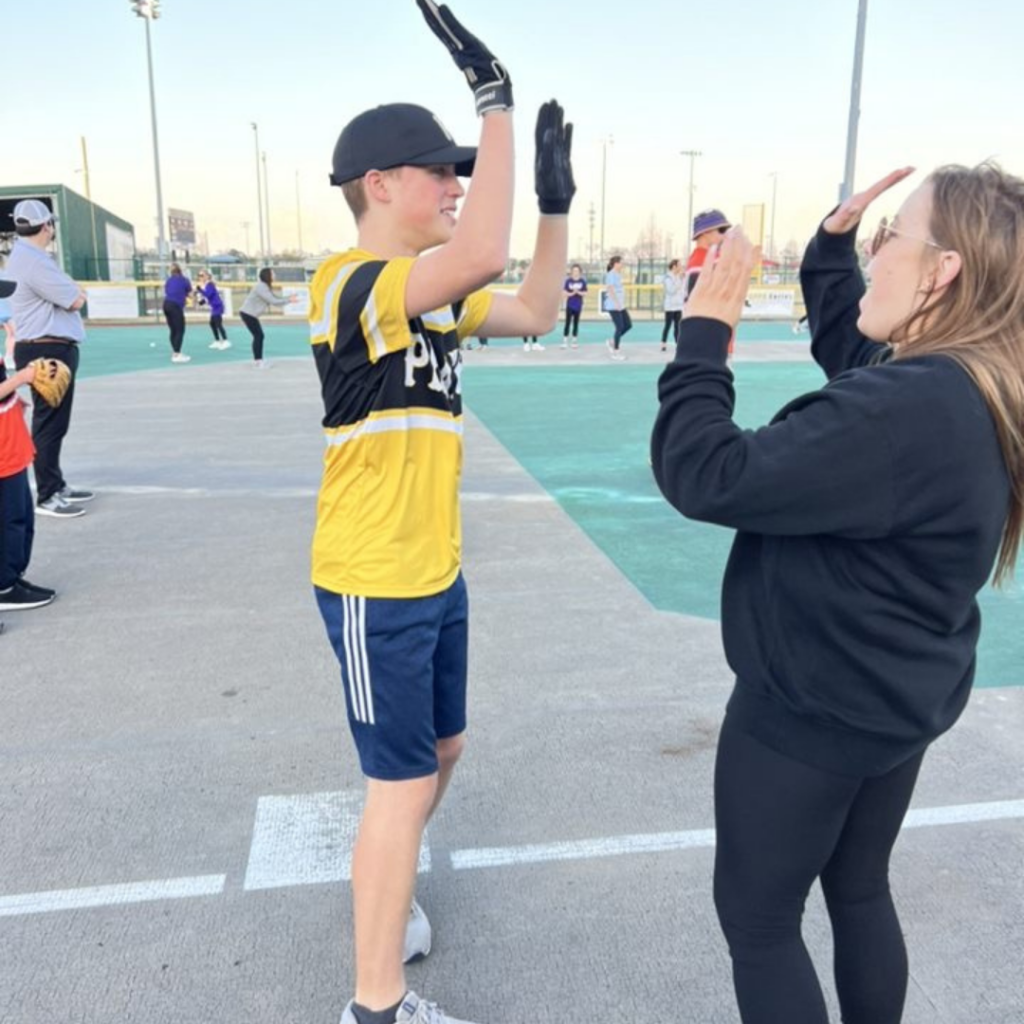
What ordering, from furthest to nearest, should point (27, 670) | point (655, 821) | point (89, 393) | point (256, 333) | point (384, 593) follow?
point (256, 333)
point (89, 393)
point (27, 670)
point (655, 821)
point (384, 593)

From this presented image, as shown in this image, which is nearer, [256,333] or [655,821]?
[655,821]

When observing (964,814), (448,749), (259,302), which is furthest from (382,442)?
(259,302)

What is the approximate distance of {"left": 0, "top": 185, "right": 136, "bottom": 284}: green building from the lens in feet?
101

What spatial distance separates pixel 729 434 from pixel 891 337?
400 millimetres

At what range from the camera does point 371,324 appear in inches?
75.2

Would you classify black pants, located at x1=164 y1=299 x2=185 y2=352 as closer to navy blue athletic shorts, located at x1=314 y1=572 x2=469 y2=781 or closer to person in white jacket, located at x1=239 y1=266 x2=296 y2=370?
person in white jacket, located at x1=239 y1=266 x2=296 y2=370

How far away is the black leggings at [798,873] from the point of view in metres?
1.69

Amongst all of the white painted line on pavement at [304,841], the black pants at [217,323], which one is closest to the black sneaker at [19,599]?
the white painted line on pavement at [304,841]

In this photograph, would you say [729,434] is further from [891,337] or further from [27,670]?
[27,670]

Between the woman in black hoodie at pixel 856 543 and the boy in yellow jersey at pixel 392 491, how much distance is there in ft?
2.13

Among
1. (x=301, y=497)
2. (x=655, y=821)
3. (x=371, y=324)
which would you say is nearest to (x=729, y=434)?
(x=371, y=324)

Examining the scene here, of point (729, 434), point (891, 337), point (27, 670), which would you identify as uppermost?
point (891, 337)

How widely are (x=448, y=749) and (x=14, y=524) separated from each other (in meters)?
3.50

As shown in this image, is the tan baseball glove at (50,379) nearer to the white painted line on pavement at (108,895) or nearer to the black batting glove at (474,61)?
the white painted line on pavement at (108,895)
